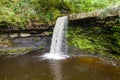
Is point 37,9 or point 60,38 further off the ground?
point 37,9

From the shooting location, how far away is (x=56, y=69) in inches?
337

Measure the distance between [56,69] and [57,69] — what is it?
38 millimetres

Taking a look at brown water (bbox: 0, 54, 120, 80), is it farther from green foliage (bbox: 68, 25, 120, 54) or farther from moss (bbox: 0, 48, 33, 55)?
green foliage (bbox: 68, 25, 120, 54)

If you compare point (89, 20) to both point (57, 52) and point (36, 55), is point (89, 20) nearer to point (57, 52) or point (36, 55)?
point (57, 52)

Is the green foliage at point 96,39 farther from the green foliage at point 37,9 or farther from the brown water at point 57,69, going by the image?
the green foliage at point 37,9

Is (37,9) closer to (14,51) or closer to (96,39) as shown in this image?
(14,51)

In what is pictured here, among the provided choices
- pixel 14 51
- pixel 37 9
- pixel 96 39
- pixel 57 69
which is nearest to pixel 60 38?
pixel 96 39

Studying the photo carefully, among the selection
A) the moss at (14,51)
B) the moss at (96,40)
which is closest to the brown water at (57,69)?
the moss at (14,51)

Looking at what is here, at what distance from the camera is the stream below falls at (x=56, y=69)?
7.81 meters

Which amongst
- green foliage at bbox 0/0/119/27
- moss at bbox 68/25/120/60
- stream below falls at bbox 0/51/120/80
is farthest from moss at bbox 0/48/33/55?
moss at bbox 68/25/120/60

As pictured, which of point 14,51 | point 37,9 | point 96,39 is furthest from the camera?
point 37,9

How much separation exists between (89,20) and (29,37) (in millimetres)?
3342

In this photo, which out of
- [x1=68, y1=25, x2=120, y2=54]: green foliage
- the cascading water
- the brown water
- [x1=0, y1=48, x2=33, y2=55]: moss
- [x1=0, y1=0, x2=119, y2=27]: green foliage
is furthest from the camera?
[x1=0, y1=0, x2=119, y2=27]: green foliage

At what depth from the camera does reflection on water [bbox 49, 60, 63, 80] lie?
7812 millimetres
